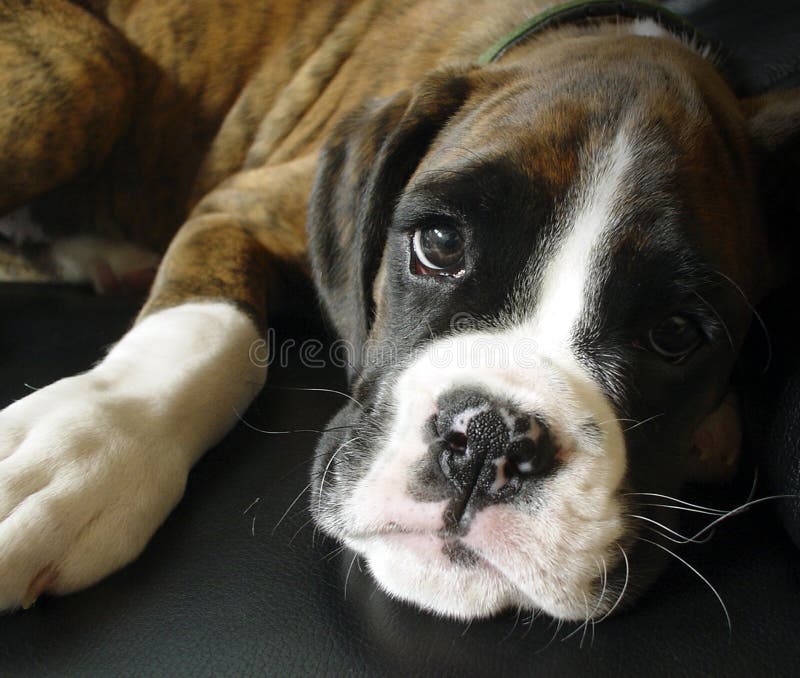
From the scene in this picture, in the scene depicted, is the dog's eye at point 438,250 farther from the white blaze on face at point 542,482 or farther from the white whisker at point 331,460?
the white whisker at point 331,460

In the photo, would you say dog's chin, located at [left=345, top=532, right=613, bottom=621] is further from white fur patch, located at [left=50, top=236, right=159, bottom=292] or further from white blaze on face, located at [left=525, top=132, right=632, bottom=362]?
white fur patch, located at [left=50, top=236, right=159, bottom=292]

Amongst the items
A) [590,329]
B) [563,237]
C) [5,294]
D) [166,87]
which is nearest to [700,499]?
[590,329]

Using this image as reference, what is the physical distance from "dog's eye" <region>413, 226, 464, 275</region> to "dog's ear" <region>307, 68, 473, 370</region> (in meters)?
0.15

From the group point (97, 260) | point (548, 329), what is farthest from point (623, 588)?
point (97, 260)

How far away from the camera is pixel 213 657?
3.25 feet

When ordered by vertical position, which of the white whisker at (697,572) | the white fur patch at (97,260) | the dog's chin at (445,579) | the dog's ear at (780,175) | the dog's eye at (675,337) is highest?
the dog's ear at (780,175)

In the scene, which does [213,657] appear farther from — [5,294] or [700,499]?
[5,294]

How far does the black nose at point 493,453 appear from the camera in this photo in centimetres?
100

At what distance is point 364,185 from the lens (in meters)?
1.45

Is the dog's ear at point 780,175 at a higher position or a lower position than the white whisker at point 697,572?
higher

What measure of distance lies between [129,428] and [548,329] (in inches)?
25.9

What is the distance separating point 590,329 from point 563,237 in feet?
0.46

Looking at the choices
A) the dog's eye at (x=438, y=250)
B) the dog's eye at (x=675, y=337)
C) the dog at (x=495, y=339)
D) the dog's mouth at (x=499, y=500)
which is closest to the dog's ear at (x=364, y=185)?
the dog at (x=495, y=339)

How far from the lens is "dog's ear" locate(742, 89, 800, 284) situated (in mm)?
1432
